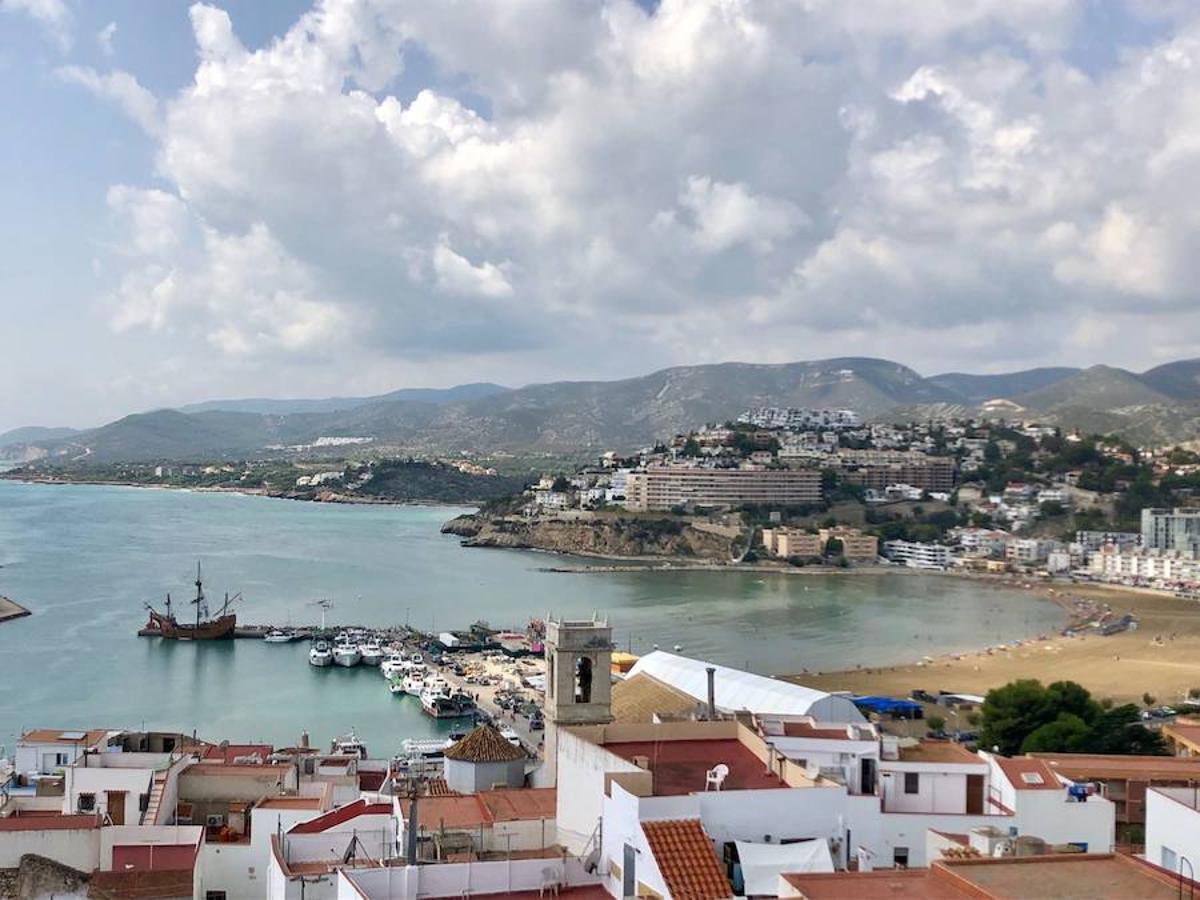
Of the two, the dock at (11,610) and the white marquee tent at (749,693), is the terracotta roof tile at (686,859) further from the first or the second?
the dock at (11,610)

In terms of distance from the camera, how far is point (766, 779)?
5680 millimetres

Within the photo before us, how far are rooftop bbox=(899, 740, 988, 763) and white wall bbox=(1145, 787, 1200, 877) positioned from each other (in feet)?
7.26

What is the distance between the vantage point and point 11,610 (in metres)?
32.7

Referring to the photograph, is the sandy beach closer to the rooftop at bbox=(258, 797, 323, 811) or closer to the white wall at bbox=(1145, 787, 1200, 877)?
the rooftop at bbox=(258, 797, 323, 811)

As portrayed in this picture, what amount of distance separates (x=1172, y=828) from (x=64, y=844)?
564cm

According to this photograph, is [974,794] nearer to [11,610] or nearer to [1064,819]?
[1064,819]

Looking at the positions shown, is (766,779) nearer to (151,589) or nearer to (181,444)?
(151,589)

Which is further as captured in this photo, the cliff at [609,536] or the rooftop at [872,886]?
the cliff at [609,536]

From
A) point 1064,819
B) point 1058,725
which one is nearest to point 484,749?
point 1064,819

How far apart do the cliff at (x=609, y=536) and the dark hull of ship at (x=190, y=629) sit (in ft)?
94.7

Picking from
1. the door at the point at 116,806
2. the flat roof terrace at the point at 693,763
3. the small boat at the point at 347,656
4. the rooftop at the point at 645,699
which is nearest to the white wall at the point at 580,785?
the flat roof terrace at the point at 693,763

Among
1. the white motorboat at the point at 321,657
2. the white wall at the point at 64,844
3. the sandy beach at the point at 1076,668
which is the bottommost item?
the white motorboat at the point at 321,657

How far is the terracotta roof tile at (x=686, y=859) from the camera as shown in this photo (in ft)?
14.6

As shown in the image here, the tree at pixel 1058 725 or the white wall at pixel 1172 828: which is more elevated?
the white wall at pixel 1172 828
